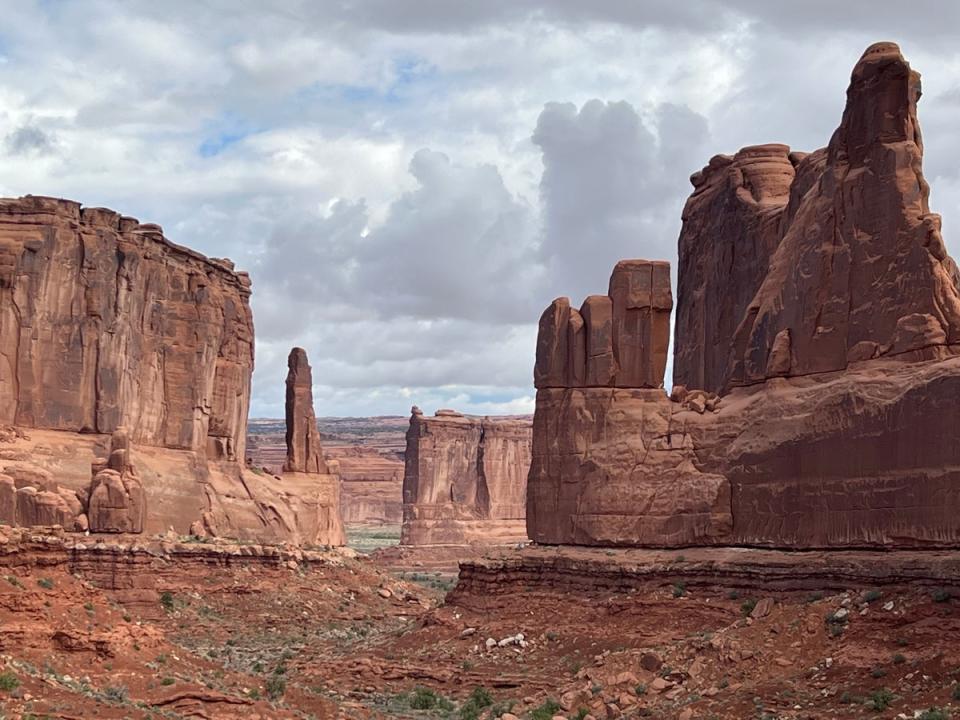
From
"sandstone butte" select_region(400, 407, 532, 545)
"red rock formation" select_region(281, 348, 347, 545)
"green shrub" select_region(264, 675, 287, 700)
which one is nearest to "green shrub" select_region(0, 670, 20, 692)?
"green shrub" select_region(264, 675, 287, 700)

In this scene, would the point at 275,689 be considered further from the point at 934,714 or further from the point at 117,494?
the point at 117,494

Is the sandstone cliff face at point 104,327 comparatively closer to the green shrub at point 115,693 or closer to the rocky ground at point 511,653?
the rocky ground at point 511,653

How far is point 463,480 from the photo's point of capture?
366ft

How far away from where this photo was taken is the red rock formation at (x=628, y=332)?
40469 millimetres

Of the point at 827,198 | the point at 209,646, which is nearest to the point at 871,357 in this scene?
the point at 827,198

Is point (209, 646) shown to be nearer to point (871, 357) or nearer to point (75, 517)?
point (75, 517)

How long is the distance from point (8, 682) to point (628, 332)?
2177 centimetres

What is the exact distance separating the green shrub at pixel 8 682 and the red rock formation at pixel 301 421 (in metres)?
45.8

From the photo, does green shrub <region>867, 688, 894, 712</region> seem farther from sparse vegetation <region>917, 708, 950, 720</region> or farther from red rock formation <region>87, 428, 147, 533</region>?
red rock formation <region>87, 428, 147, 533</region>

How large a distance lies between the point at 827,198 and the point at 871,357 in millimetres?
4253

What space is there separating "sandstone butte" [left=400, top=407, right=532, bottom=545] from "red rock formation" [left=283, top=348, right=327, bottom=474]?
36.9 m

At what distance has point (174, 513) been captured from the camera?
54.6 metres

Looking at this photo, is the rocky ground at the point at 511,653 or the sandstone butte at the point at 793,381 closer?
the rocky ground at the point at 511,653

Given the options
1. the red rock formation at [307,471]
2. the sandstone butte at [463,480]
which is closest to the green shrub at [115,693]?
the red rock formation at [307,471]
